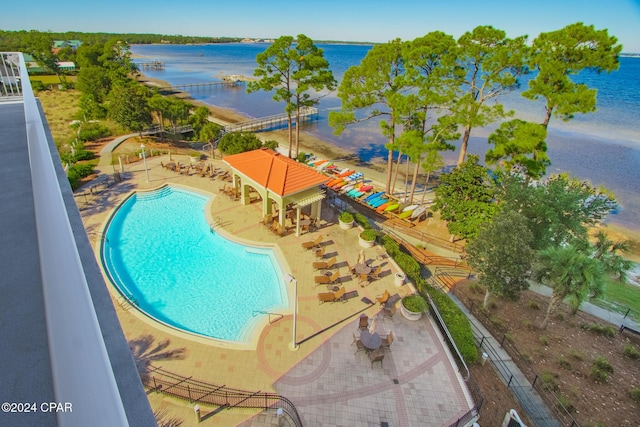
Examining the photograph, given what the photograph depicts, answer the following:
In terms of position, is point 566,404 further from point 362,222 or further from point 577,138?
point 577,138

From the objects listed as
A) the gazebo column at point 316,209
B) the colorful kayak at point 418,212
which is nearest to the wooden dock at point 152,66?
the colorful kayak at point 418,212

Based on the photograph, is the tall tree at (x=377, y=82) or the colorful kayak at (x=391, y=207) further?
the colorful kayak at (x=391, y=207)

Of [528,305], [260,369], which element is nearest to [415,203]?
[528,305]

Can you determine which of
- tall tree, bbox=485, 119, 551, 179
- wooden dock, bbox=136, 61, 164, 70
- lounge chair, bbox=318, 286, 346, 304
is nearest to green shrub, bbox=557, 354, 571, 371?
lounge chair, bbox=318, 286, 346, 304

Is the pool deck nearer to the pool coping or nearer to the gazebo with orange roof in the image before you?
the pool coping

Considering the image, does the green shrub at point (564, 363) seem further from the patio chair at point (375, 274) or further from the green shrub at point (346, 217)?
the green shrub at point (346, 217)

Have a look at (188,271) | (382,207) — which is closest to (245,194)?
(188,271)
